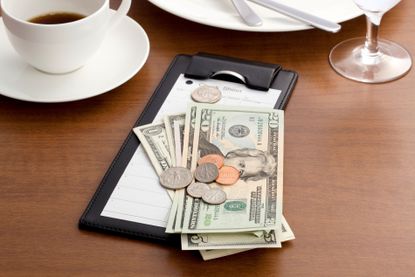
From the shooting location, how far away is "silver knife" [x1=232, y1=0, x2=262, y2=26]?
1.00 meters

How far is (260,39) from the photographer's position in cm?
103

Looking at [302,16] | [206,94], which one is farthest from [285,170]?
[302,16]

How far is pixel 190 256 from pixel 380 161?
246 mm

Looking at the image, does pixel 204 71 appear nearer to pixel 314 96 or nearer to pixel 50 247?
pixel 314 96

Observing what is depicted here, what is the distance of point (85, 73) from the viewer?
95cm

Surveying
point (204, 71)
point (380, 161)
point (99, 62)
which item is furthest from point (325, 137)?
point (99, 62)

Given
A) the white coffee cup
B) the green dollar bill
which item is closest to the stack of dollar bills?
the green dollar bill

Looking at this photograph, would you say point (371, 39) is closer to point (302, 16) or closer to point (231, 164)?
point (302, 16)

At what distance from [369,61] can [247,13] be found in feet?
0.57

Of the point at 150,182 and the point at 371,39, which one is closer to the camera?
the point at 150,182

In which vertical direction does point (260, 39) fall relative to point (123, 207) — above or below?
above

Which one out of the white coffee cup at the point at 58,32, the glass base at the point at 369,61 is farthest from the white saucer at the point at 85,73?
the glass base at the point at 369,61

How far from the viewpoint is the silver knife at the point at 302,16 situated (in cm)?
98

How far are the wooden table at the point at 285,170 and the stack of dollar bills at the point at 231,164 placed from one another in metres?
0.02
